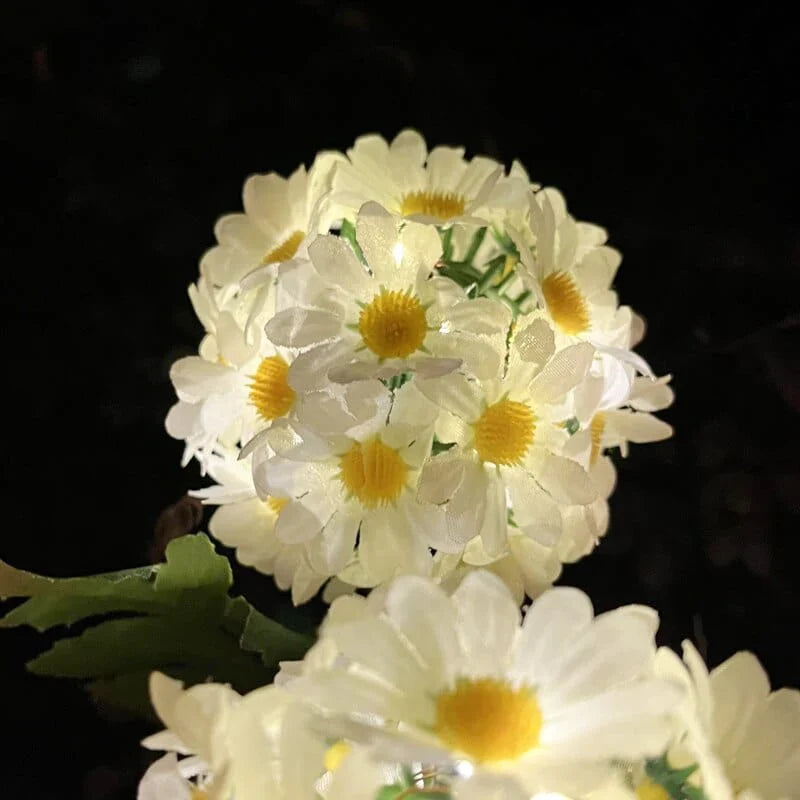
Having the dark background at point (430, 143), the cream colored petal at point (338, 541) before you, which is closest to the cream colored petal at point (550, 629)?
the cream colored petal at point (338, 541)

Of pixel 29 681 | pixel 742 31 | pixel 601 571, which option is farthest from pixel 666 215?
pixel 29 681

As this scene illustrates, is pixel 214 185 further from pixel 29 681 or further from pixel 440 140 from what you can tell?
pixel 29 681

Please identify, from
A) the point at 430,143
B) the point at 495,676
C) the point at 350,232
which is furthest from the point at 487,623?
the point at 430,143

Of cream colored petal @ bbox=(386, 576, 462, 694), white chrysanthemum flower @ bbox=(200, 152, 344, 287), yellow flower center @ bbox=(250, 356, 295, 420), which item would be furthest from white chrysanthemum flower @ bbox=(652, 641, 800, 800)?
white chrysanthemum flower @ bbox=(200, 152, 344, 287)

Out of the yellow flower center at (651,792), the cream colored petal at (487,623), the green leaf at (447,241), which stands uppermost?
the green leaf at (447,241)

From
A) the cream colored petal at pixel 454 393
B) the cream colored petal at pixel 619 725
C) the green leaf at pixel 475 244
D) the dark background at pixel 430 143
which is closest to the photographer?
the cream colored petal at pixel 619 725

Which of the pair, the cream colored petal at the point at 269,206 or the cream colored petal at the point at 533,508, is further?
the cream colored petal at the point at 269,206

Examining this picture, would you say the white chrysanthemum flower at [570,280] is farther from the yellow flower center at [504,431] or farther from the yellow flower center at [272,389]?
the yellow flower center at [272,389]
